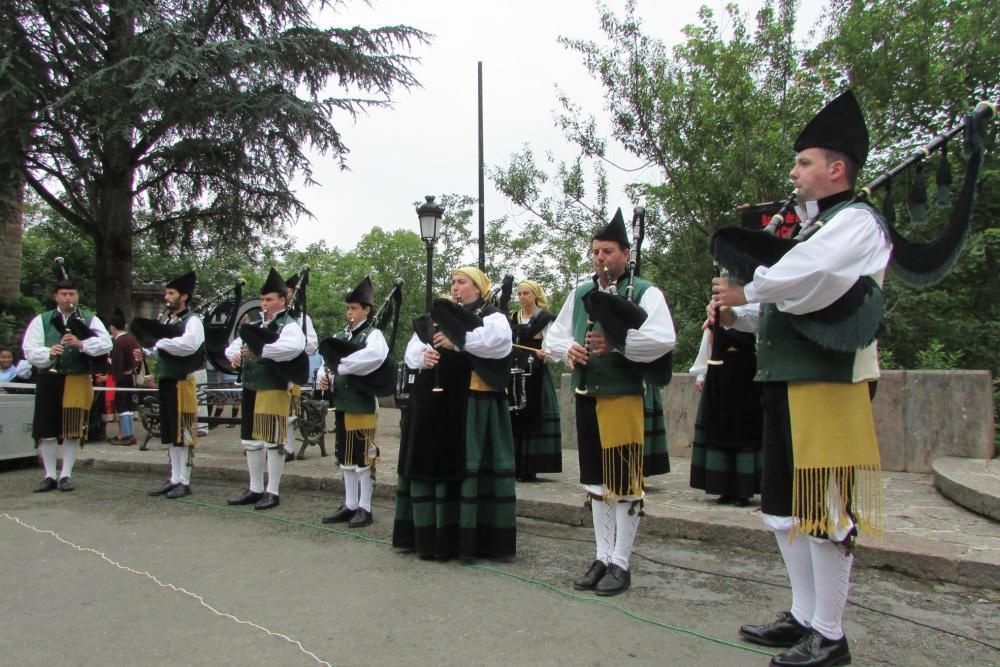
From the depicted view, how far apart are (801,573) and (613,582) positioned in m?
1.18

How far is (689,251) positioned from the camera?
1106 centimetres

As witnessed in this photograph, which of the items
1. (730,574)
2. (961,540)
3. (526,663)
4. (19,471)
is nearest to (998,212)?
(961,540)

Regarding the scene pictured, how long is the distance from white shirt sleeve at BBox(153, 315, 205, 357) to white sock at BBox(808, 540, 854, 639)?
20.6 ft

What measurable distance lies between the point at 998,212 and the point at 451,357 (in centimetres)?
961

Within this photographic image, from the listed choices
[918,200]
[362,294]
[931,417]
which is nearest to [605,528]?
[918,200]

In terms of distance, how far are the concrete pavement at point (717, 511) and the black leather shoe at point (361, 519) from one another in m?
0.21

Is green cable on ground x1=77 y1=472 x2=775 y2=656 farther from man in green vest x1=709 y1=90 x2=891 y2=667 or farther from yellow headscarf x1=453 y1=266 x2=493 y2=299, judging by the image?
yellow headscarf x1=453 y1=266 x2=493 y2=299

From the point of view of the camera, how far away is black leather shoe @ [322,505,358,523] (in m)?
6.43

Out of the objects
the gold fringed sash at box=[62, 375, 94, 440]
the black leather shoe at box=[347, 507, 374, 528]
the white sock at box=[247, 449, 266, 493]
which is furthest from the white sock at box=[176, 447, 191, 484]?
the black leather shoe at box=[347, 507, 374, 528]

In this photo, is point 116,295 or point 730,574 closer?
point 730,574

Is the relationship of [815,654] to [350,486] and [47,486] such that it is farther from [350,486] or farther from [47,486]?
[47,486]

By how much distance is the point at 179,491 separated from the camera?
7.73 m

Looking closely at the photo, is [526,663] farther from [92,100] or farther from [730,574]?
[92,100]

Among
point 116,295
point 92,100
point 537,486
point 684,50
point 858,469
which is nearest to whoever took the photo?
point 858,469
